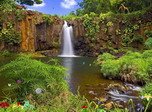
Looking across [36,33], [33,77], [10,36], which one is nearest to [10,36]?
[10,36]

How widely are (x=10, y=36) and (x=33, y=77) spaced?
2868 centimetres

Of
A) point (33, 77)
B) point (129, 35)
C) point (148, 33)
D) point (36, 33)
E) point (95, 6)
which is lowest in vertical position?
point (33, 77)

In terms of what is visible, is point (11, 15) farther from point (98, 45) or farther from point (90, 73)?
point (90, 73)

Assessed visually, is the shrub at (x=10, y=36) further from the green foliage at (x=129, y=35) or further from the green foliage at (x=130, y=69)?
the green foliage at (x=130, y=69)

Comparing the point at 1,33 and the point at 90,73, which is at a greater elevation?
the point at 1,33

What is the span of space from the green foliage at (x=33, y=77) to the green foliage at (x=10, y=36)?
1075 inches

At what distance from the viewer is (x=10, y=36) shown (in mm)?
38656

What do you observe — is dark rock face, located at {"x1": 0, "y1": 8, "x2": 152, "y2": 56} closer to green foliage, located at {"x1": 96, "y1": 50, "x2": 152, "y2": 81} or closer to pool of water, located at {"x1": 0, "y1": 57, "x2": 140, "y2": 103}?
pool of water, located at {"x1": 0, "y1": 57, "x2": 140, "y2": 103}

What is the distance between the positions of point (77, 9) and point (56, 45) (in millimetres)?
31285

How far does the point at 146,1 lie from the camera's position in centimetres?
4553

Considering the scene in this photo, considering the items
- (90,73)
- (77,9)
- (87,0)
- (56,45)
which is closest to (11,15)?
(56,45)

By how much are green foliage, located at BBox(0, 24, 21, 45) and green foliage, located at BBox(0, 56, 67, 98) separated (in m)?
27.3

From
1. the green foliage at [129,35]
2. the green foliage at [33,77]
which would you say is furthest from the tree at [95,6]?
the green foliage at [33,77]

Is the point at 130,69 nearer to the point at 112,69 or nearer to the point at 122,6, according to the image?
the point at 112,69
